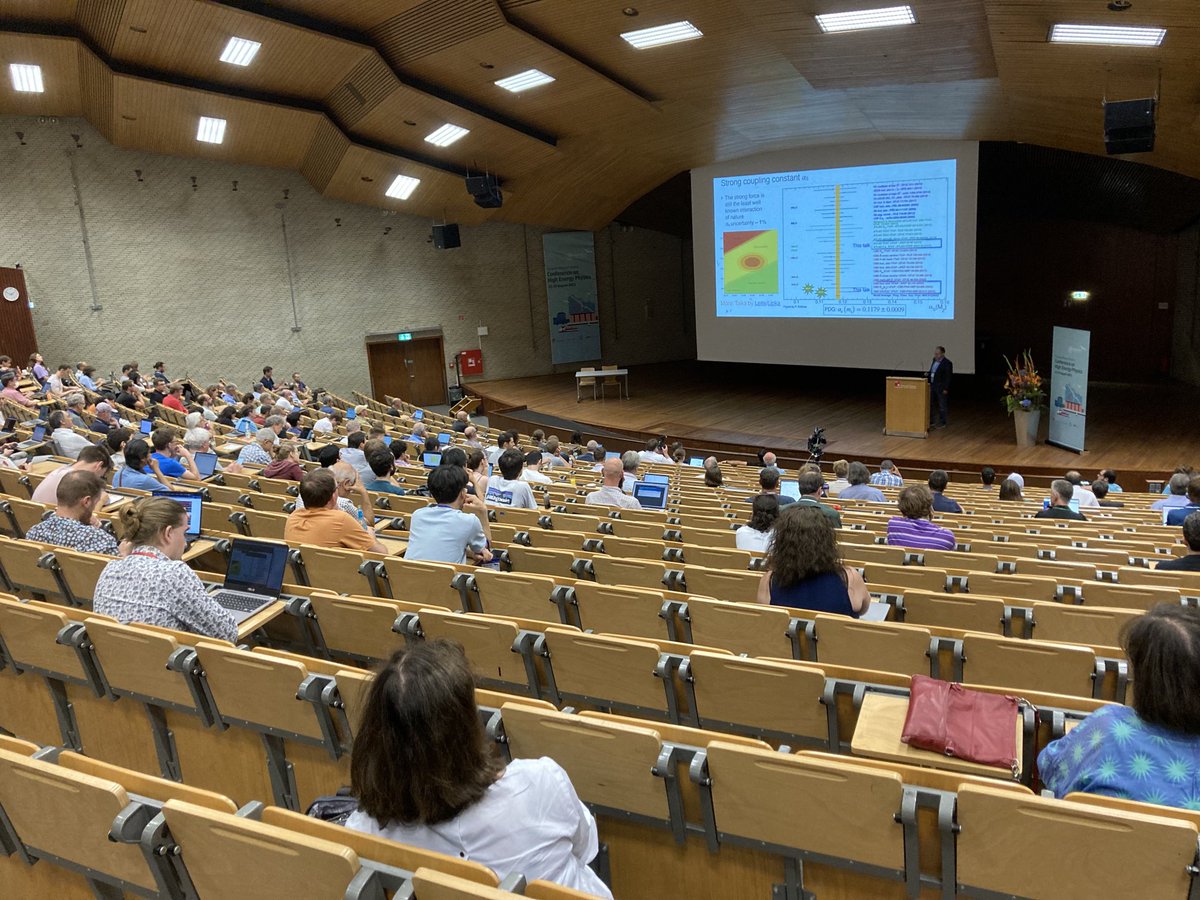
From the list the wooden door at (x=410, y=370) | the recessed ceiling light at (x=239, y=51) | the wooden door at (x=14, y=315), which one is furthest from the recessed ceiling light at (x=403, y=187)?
the wooden door at (x=14, y=315)

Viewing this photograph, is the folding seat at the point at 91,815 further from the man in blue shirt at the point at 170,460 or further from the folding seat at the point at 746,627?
the man in blue shirt at the point at 170,460

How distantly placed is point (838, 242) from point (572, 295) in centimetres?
898

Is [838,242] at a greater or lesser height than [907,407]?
greater

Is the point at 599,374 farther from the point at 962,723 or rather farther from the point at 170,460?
the point at 962,723

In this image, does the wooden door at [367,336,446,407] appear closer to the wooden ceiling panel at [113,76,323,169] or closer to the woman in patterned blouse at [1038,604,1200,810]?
the wooden ceiling panel at [113,76,323,169]

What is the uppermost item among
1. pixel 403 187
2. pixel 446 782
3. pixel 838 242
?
pixel 403 187

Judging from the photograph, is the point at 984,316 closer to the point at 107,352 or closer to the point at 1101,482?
the point at 1101,482

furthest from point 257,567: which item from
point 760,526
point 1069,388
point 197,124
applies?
point 197,124

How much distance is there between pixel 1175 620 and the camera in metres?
2.22

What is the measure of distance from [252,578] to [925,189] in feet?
44.5

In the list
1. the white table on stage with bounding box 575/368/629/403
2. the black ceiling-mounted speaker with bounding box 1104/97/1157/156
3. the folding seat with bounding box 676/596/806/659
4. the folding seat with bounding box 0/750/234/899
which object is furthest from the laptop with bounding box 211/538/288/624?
the white table on stage with bounding box 575/368/629/403

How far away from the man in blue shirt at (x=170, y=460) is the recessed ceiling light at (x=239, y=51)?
22.9 ft

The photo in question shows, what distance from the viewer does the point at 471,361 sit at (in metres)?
22.1

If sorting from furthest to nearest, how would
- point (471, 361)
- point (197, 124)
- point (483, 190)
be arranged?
point (471, 361), point (483, 190), point (197, 124)
